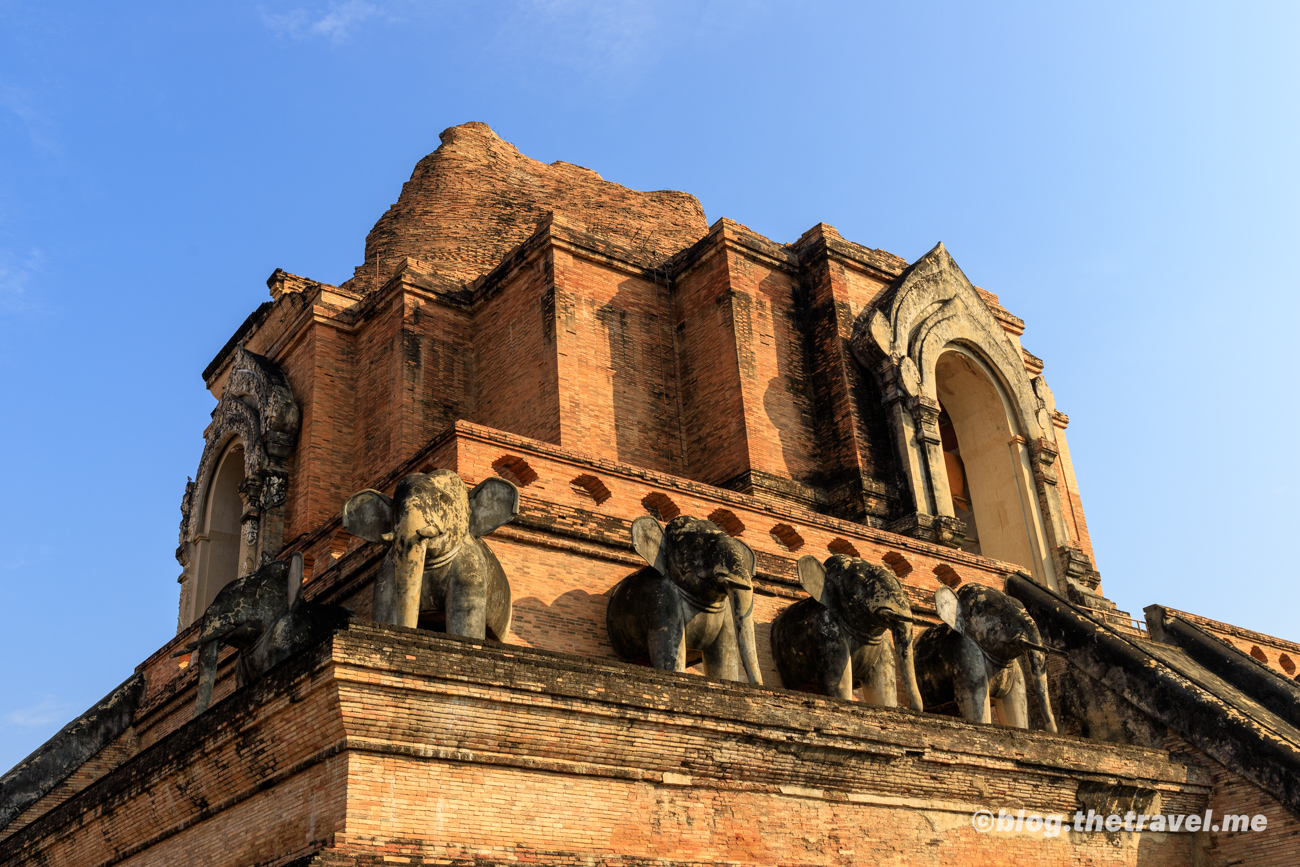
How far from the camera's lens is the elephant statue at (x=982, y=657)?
1111cm

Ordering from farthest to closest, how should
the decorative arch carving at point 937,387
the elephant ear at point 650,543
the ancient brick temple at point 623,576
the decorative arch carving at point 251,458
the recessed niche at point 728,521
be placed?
the decorative arch carving at point 251,458 → the decorative arch carving at point 937,387 → the recessed niche at point 728,521 → the elephant ear at point 650,543 → the ancient brick temple at point 623,576

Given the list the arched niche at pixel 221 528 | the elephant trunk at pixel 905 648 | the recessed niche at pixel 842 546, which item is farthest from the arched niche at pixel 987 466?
the arched niche at pixel 221 528

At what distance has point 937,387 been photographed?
709 inches

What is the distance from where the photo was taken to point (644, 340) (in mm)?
16422

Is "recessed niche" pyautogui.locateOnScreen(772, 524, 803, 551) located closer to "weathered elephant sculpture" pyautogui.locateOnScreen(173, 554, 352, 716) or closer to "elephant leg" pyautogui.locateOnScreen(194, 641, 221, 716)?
"weathered elephant sculpture" pyautogui.locateOnScreen(173, 554, 352, 716)

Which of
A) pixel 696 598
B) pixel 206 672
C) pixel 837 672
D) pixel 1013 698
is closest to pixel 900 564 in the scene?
pixel 1013 698

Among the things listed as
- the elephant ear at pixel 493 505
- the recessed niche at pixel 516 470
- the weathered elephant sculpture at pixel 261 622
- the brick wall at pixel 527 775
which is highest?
the recessed niche at pixel 516 470

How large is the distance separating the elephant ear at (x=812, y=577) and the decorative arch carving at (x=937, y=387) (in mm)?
4295

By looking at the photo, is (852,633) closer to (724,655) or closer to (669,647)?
(724,655)

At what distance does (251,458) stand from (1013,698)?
32.3 feet

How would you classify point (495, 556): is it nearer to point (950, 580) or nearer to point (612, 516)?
point (612, 516)

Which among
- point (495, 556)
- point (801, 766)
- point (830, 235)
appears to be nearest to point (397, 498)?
point (495, 556)

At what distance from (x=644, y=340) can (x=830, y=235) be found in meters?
2.91

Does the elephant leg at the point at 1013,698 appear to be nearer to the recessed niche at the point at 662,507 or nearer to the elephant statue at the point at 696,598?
the elephant statue at the point at 696,598
